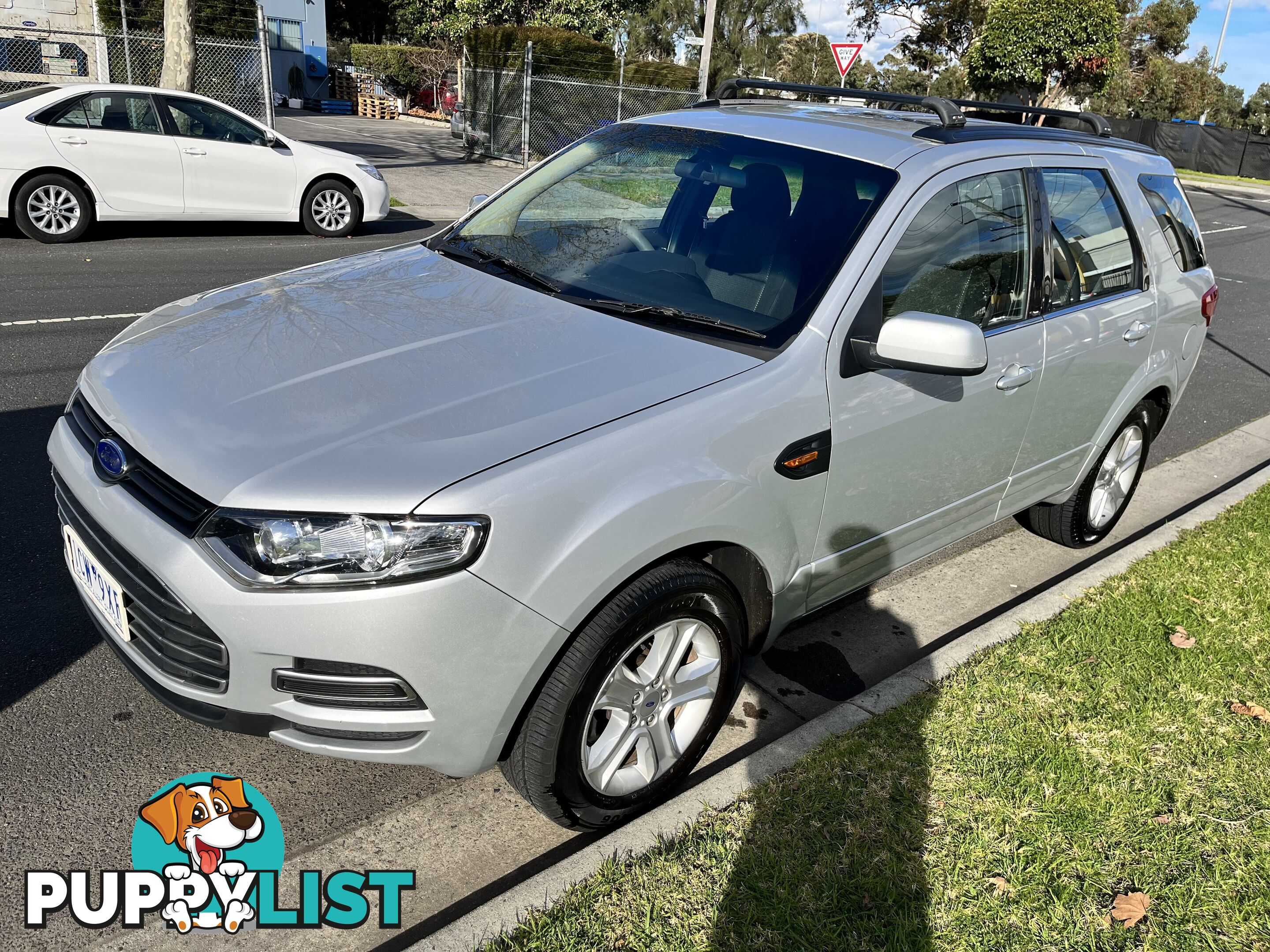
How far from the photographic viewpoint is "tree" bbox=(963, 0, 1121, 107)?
34.7 m

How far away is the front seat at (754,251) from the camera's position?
3164 millimetres

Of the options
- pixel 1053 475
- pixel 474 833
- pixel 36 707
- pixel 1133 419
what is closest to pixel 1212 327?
pixel 1133 419

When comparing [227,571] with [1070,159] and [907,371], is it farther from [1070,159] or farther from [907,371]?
[1070,159]

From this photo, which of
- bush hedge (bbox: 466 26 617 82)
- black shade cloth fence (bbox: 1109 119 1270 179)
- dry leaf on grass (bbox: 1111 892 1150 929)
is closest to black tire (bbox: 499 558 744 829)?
dry leaf on grass (bbox: 1111 892 1150 929)

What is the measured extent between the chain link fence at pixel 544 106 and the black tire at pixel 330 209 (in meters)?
8.20

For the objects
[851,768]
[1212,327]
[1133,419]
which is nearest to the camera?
[851,768]

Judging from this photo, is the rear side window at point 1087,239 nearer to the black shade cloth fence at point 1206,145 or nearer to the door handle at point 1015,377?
the door handle at point 1015,377

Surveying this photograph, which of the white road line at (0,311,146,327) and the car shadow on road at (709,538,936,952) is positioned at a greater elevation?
the white road line at (0,311,146,327)

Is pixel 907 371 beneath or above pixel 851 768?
above

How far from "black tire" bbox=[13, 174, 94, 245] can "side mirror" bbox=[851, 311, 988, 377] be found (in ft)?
32.8

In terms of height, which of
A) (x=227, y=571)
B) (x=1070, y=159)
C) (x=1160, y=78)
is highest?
(x=1160, y=78)

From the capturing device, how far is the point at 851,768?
10.2ft

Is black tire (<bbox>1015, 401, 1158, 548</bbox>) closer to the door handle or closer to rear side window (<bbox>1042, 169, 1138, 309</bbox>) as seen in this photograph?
rear side window (<bbox>1042, 169, 1138, 309</bbox>)

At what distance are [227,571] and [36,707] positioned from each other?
→ 1.42m
